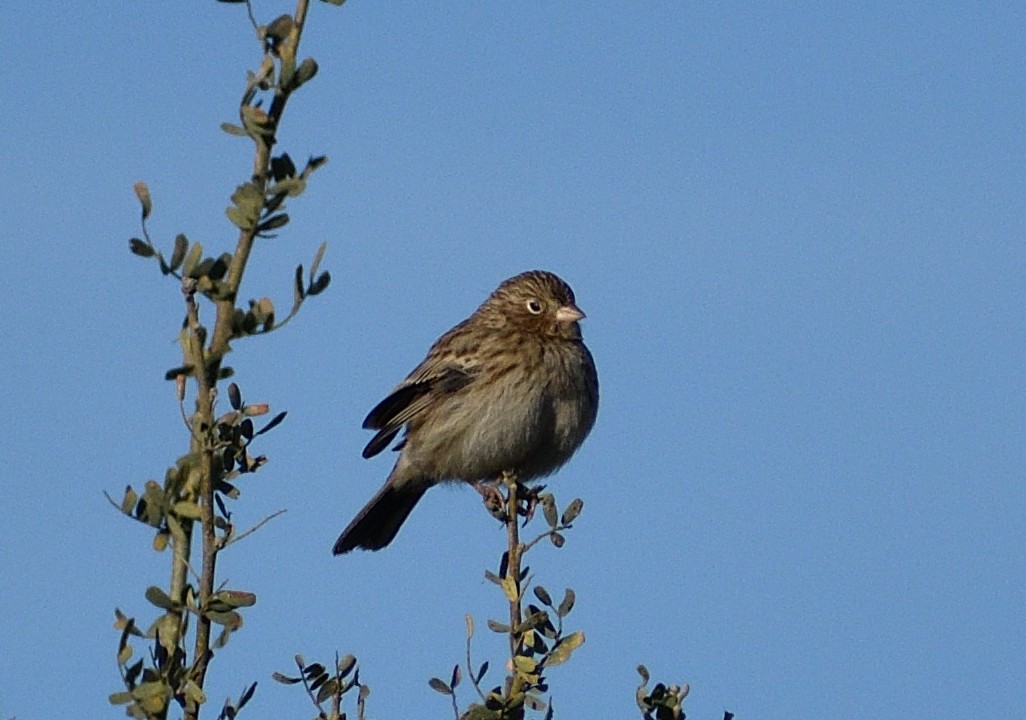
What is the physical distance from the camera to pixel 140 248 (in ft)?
8.48

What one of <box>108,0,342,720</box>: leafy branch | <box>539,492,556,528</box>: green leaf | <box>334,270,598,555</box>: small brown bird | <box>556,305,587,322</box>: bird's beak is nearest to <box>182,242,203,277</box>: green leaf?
<box>108,0,342,720</box>: leafy branch

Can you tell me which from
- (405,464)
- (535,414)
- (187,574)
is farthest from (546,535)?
(405,464)

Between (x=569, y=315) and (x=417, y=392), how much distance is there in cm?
101

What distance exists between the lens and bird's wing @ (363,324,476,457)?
955 cm

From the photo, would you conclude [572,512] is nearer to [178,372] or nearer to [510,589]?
[510,589]

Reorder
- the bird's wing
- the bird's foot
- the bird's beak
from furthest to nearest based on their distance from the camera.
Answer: the bird's beak < the bird's wing < the bird's foot

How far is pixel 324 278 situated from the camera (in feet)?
9.09

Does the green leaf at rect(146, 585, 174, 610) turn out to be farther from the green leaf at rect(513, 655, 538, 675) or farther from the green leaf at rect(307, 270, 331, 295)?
the green leaf at rect(513, 655, 538, 675)

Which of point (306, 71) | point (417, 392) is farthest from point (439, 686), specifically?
point (417, 392)

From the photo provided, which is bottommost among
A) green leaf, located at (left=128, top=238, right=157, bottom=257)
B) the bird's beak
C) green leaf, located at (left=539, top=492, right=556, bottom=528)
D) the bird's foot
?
green leaf, located at (left=128, top=238, right=157, bottom=257)

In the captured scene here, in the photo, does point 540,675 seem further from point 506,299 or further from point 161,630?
point 506,299

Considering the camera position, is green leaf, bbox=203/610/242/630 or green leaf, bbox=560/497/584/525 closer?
green leaf, bbox=203/610/242/630

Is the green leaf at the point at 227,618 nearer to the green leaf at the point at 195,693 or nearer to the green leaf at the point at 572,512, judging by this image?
the green leaf at the point at 195,693

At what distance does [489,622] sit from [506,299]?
6.33m
